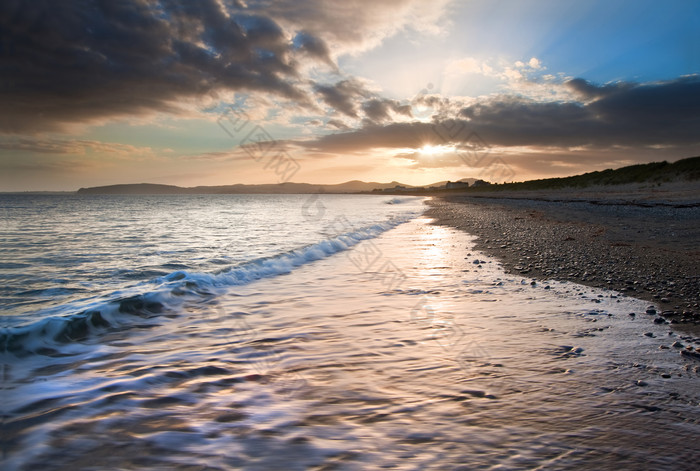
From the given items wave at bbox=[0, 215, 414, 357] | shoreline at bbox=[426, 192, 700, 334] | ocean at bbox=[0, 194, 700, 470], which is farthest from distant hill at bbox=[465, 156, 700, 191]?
wave at bbox=[0, 215, 414, 357]

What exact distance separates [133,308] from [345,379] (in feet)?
16.0

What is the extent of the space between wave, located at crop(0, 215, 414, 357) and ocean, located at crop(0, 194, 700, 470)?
0.04 meters

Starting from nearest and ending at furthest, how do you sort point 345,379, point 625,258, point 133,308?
1. point 345,379
2. point 133,308
3. point 625,258

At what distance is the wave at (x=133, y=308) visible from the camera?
5272mm

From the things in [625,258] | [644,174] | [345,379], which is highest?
[644,174]

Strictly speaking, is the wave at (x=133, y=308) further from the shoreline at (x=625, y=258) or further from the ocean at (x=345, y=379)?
the shoreline at (x=625, y=258)

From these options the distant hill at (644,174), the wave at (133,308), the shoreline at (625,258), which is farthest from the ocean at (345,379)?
the distant hill at (644,174)

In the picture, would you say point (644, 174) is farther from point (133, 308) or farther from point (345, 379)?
point (133, 308)

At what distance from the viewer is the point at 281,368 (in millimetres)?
4273

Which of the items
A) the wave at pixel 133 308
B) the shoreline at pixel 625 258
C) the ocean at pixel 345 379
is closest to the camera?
the ocean at pixel 345 379

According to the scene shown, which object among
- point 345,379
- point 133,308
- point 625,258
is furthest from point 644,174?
point 133,308

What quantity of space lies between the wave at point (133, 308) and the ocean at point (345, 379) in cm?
4

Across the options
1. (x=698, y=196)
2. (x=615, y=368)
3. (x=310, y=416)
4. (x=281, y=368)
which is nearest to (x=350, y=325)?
(x=281, y=368)

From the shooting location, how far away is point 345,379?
392cm
